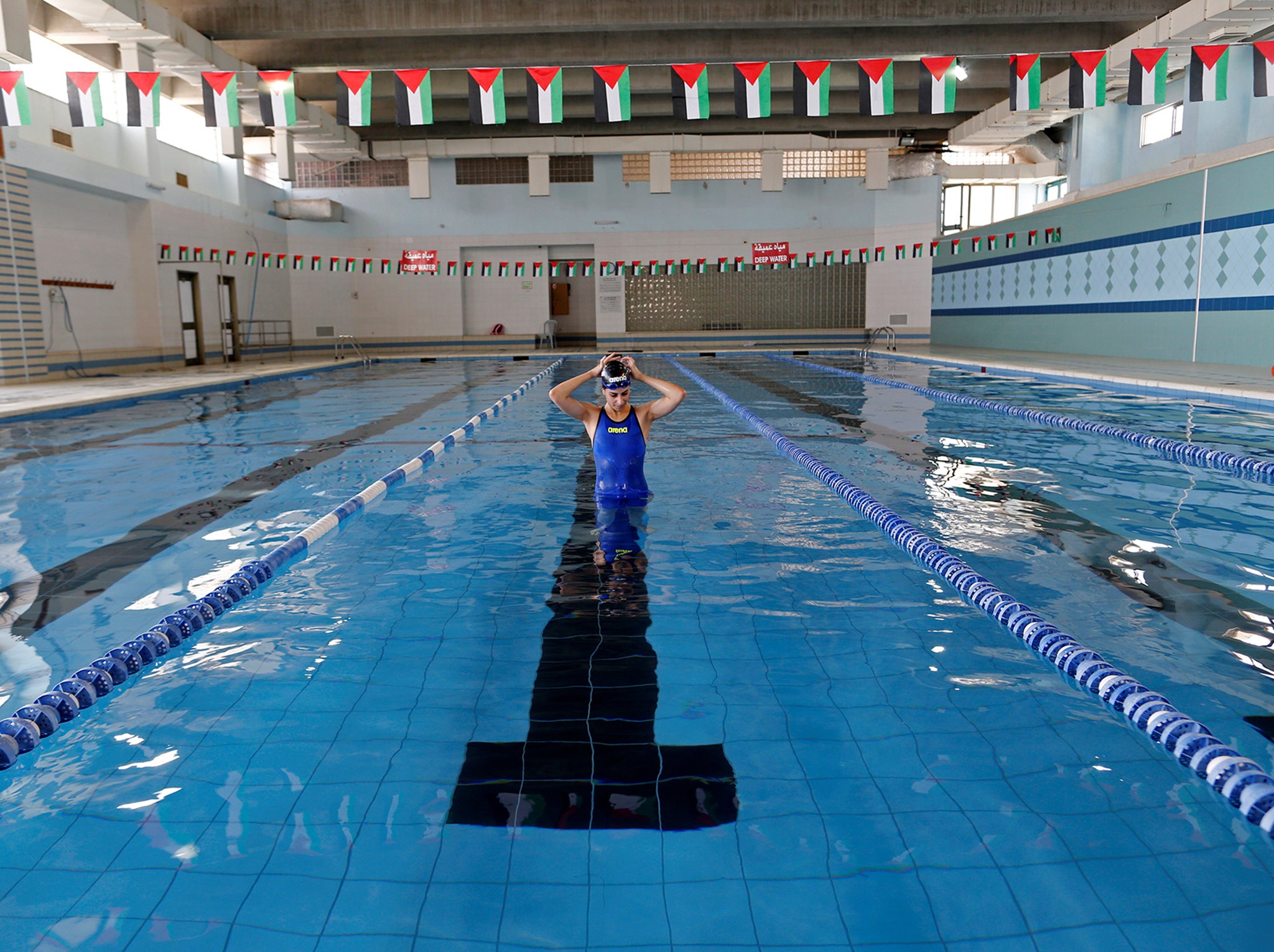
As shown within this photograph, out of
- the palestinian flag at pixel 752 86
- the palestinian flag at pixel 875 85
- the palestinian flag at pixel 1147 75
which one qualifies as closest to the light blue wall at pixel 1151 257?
the palestinian flag at pixel 1147 75

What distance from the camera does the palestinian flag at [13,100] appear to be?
902 centimetres

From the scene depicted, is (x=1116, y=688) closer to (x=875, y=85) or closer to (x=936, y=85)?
(x=936, y=85)

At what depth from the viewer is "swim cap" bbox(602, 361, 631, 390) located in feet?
14.2

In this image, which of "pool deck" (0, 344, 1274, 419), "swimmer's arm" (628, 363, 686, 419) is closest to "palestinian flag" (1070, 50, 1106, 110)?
"pool deck" (0, 344, 1274, 419)

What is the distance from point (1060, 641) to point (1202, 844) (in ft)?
A: 3.30

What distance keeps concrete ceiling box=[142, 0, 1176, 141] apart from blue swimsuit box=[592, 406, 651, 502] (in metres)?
8.21

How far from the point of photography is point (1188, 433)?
23.2 feet

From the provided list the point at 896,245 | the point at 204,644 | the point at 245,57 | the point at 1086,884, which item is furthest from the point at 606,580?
the point at 896,245

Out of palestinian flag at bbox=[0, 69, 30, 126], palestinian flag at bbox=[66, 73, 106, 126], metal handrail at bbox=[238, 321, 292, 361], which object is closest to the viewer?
palestinian flag at bbox=[0, 69, 30, 126]

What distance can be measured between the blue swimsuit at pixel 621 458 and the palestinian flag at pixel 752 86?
21.1 ft

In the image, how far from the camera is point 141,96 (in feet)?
32.9

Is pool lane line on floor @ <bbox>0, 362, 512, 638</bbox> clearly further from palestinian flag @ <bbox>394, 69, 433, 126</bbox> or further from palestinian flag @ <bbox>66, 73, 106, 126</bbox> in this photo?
palestinian flag @ <bbox>66, 73, 106, 126</bbox>

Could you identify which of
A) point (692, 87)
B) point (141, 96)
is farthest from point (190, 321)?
point (692, 87)

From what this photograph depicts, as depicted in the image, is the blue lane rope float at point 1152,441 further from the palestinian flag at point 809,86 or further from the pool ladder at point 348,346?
the pool ladder at point 348,346
